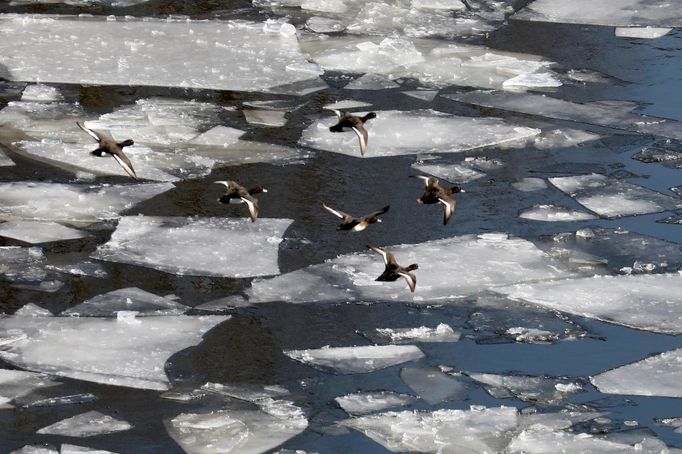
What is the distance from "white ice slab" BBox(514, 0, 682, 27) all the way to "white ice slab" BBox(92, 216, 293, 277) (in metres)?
3.36

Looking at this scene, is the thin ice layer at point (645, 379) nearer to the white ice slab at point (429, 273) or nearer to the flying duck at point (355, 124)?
the white ice slab at point (429, 273)

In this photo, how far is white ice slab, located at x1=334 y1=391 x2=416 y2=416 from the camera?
4.35 metres

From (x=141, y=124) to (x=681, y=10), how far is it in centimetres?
368

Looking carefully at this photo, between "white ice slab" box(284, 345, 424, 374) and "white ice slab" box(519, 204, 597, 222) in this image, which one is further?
"white ice slab" box(519, 204, 597, 222)

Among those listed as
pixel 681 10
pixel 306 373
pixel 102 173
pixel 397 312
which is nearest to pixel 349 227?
pixel 397 312

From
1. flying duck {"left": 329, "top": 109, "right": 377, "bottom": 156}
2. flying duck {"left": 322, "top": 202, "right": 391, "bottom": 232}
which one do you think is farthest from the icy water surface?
flying duck {"left": 329, "top": 109, "right": 377, "bottom": 156}

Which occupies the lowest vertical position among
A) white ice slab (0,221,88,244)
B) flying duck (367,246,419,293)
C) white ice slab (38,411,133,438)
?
white ice slab (38,411,133,438)

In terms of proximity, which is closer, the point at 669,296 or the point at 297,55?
the point at 669,296

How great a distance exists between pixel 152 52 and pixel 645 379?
13.0 feet

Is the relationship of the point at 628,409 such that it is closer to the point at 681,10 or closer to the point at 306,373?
the point at 306,373

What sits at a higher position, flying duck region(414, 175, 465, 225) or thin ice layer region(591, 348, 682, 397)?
flying duck region(414, 175, 465, 225)

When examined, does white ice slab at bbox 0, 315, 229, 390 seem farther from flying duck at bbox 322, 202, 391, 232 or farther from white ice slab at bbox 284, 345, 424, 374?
flying duck at bbox 322, 202, 391, 232

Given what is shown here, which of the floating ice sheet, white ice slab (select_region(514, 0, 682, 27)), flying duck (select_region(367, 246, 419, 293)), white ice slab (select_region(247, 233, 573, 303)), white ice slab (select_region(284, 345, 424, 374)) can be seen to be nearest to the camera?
white ice slab (select_region(284, 345, 424, 374))

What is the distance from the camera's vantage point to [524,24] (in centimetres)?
832
